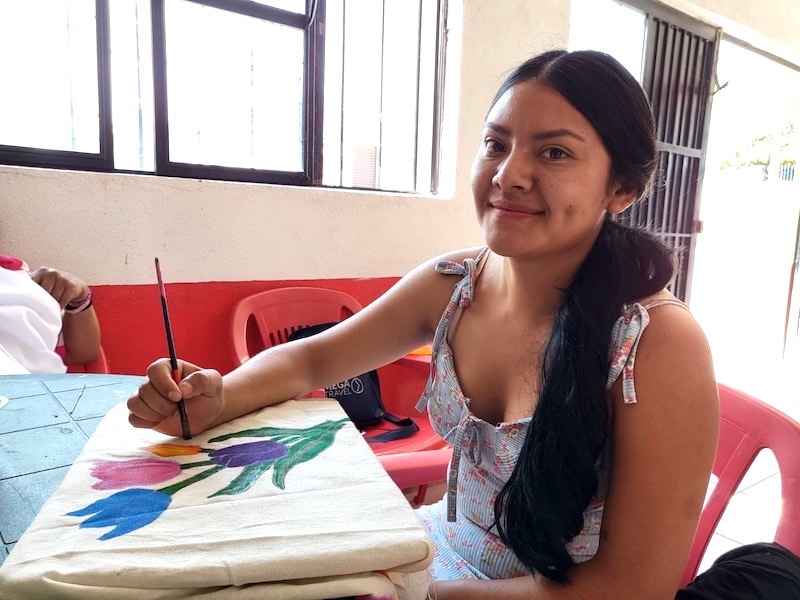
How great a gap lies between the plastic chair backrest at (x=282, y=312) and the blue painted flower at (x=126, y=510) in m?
1.35

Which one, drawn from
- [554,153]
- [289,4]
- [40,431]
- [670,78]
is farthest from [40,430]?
[670,78]

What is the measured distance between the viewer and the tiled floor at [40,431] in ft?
1.78

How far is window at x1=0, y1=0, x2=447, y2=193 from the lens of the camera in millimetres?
1660

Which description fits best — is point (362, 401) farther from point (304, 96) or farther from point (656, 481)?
point (656, 481)

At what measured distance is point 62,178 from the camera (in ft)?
5.17

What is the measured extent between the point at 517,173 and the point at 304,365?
49 centimetres

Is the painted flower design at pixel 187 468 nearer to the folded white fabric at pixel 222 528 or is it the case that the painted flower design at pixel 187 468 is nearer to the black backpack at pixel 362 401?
the folded white fabric at pixel 222 528

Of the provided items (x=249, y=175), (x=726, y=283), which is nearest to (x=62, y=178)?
(x=249, y=175)

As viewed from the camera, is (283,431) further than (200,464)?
Yes

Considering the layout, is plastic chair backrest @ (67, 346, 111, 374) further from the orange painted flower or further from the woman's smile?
the woman's smile

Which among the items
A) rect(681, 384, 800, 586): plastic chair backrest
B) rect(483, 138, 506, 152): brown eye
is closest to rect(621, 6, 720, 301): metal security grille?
rect(681, 384, 800, 586): plastic chair backrest

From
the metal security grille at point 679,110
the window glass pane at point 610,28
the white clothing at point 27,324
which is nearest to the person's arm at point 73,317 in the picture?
the white clothing at point 27,324

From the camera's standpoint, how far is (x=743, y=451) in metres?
1.01

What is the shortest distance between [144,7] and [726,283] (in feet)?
18.2
